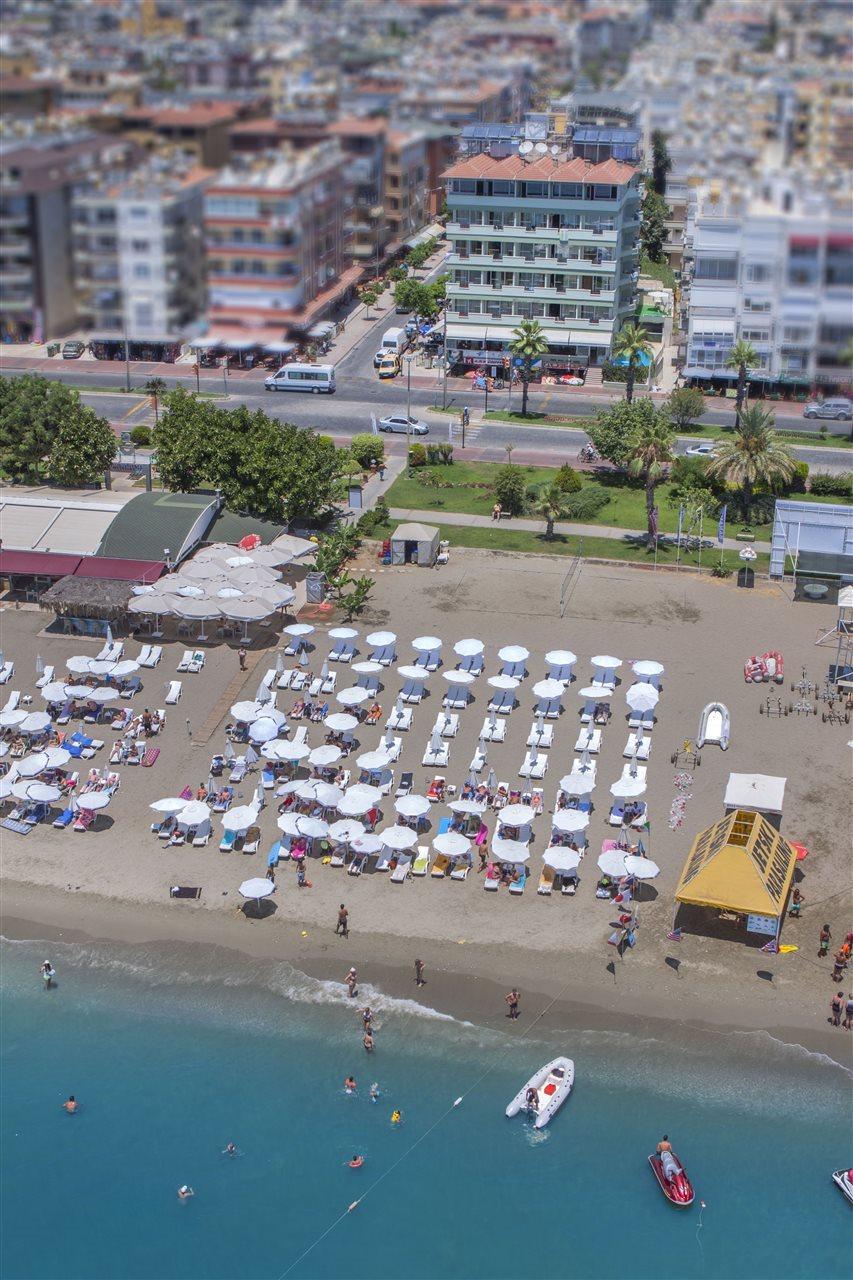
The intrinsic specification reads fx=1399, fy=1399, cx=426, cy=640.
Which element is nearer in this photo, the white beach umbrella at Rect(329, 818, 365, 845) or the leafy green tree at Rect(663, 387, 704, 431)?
the white beach umbrella at Rect(329, 818, 365, 845)

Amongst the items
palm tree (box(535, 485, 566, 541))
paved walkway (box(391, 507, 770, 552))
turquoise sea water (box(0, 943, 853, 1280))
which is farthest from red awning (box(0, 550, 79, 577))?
turquoise sea water (box(0, 943, 853, 1280))

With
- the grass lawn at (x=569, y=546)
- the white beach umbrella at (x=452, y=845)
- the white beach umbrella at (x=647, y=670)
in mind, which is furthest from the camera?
the grass lawn at (x=569, y=546)

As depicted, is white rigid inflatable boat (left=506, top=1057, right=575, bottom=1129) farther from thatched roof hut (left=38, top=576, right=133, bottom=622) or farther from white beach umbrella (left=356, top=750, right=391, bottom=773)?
thatched roof hut (left=38, top=576, right=133, bottom=622)

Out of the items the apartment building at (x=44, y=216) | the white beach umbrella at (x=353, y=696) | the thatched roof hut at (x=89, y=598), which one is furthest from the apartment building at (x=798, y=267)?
the thatched roof hut at (x=89, y=598)

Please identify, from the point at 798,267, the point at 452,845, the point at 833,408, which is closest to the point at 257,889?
the point at 452,845

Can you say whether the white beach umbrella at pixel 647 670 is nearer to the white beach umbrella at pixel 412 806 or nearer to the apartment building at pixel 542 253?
the white beach umbrella at pixel 412 806

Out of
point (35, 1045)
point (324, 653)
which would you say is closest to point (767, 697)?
point (324, 653)
